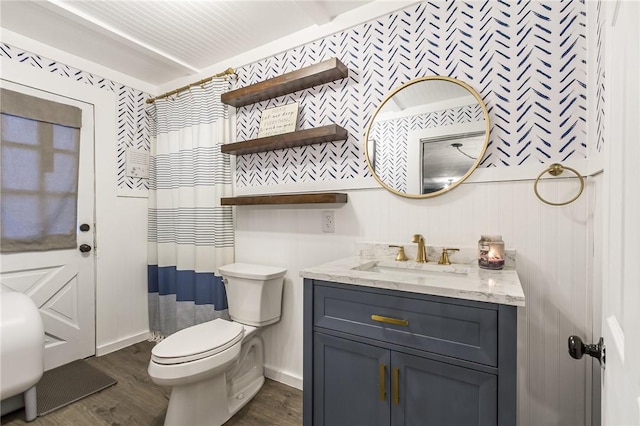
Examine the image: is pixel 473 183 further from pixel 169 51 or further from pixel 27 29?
pixel 27 29

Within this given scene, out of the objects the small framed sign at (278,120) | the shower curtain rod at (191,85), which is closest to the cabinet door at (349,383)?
the small framed sign at (278,120)

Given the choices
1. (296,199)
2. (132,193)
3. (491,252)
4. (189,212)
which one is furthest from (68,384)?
(491,252)

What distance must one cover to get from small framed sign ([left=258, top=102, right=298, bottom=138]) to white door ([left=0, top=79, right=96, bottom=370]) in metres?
1.46

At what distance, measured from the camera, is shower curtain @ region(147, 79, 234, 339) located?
2.33 metres

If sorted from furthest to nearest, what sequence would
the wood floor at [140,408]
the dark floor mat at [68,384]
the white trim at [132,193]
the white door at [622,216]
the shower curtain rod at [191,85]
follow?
1. the white trim at [132,193]
2. the shower curtain rod at [191,85]
3. the dark floor mat at [68,384]
4. the wood floor at [140,408]
5. the white door at [622,216]

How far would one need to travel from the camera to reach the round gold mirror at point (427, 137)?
1.53 metres

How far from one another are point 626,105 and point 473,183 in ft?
3.43

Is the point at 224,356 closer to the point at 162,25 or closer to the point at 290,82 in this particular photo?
the point at 290,82

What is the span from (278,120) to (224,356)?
1.48m

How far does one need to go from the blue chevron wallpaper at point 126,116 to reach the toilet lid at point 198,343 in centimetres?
162

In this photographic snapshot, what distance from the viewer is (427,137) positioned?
1.63 meters

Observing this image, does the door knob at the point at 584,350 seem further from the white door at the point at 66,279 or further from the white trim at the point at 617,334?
the white door at the point at 66,279

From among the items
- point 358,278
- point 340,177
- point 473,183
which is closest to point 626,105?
point 358,278

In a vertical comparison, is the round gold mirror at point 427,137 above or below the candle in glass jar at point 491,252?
above
